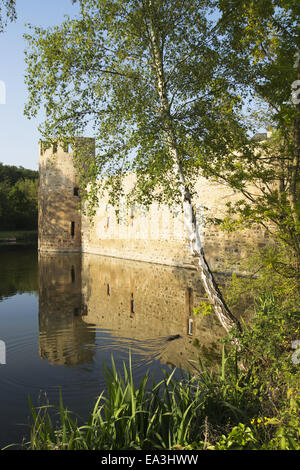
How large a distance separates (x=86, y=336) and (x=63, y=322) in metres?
1.18

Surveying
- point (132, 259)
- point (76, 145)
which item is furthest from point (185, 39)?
point (132, 259)

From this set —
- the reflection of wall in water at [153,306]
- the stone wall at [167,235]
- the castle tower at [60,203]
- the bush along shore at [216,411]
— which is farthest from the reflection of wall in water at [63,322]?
the castle tower at [60,203]

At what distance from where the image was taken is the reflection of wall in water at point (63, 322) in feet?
19.0

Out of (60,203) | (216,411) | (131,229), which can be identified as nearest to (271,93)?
(216,411)

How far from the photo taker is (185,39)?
17.9ft

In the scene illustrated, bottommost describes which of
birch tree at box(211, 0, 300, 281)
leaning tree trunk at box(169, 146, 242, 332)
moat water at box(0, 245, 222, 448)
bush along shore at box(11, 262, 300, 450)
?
moat water at box(0, 245, 222, 448)

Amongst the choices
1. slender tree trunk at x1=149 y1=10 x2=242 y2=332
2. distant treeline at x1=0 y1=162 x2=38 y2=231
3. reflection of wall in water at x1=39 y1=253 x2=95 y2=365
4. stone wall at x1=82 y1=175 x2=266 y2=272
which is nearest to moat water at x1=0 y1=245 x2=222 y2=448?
reflection of wall in water at x1=39 y1=253 x2=95 y2=365

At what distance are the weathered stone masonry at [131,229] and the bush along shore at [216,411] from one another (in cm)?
317

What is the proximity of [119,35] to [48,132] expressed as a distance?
1773 millimetres

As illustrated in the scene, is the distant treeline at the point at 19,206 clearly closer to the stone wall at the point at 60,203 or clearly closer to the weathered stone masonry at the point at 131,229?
the stone wall at the point at 60,203

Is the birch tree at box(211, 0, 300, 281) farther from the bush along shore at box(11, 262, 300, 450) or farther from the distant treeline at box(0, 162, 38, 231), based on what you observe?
the distant treeline at box(0, 162, 38, 231)

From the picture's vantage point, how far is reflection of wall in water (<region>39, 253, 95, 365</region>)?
5805mm

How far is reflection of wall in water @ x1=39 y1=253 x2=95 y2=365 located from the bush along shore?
1.76 metres

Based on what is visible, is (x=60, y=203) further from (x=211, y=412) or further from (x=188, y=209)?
(x=211, y=412)
